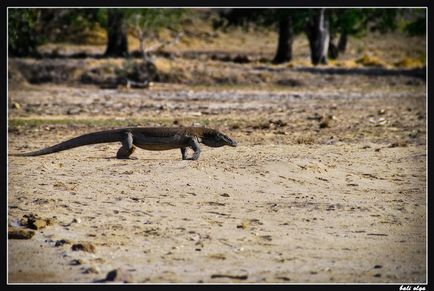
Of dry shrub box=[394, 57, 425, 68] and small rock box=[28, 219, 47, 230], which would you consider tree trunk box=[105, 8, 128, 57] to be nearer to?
dry shrub box=[394, 57, 425, 68]

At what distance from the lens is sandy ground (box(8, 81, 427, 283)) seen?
6816 mm

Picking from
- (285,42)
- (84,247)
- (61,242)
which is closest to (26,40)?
(285,42)

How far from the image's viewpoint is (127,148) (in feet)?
35.0

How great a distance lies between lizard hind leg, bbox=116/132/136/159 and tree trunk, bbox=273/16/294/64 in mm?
23317

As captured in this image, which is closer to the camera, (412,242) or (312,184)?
(412,242)

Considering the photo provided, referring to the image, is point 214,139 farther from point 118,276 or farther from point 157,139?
point 118,276

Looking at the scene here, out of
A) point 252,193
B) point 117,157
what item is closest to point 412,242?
point 252,193

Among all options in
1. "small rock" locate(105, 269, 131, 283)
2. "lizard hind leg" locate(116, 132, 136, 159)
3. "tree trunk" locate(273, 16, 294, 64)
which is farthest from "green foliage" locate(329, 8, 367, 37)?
"small rock" locate(105, 269, 131, 283)

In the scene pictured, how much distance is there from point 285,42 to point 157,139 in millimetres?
24555

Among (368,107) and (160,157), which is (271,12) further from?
(160,157)

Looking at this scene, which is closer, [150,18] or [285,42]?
[150,18]

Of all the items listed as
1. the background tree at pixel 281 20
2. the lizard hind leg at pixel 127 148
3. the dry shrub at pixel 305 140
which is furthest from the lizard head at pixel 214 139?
the background tree at pixel 281 20

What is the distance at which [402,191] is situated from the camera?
9820 mm

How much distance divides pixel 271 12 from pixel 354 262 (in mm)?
27708
